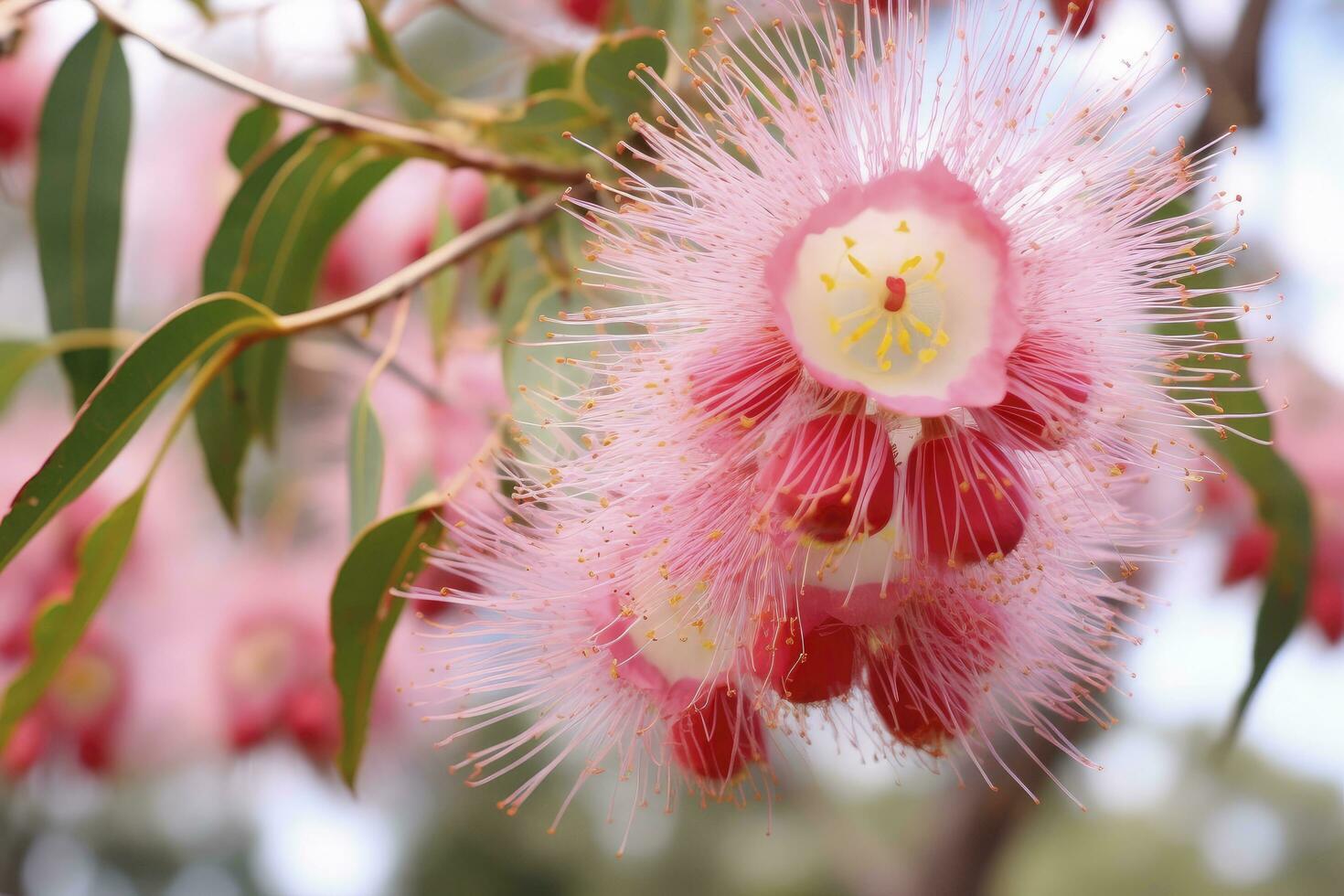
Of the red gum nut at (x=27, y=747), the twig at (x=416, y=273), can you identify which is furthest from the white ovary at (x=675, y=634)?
the red gum nut at (x=27, y=747)

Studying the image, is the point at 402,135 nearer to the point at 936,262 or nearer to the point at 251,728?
the point at 936,262

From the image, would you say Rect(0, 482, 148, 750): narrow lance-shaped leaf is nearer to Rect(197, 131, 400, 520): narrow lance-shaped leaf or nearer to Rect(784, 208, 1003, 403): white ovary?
Rect(197, 131, 400, 520): narrow lance-shaped leaf

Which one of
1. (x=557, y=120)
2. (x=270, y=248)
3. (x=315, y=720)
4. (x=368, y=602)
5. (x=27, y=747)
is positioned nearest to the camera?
(x=368, y=602)

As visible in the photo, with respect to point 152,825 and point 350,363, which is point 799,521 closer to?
point 350,363

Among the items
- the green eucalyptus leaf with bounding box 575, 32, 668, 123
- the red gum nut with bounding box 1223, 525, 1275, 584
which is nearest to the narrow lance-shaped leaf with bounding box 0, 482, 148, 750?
the green eucalyptus leaf with bounding box 575, 32, 668, 123

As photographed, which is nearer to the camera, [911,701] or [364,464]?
[911,701]

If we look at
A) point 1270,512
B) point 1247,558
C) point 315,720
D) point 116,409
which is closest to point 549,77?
point 116,409

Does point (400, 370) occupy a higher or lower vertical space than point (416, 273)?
lower
